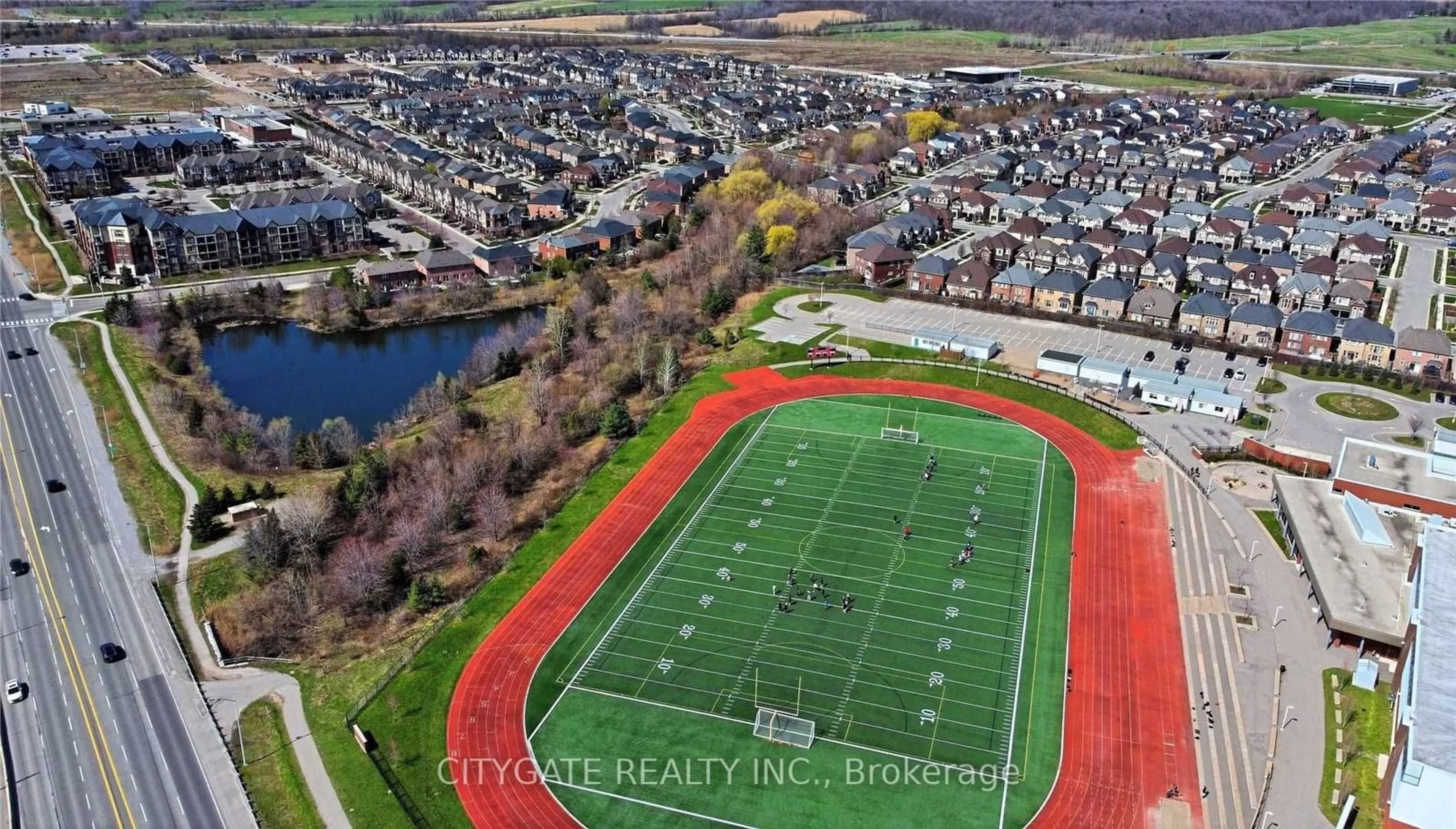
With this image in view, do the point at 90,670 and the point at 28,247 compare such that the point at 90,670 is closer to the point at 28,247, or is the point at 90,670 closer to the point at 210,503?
the point at 210,503

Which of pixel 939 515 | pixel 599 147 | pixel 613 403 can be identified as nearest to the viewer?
pixel 939 515

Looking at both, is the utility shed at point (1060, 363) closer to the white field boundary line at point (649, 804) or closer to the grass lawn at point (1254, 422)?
the grass lawn at point (1254, 422)

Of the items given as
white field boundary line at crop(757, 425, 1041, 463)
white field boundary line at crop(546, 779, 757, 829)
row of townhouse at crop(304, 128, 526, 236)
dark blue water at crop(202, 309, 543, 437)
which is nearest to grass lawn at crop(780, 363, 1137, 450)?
white field boundary line at crop(757, 425, 1041, 463)

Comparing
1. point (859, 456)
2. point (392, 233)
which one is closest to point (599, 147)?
point (392, 233)

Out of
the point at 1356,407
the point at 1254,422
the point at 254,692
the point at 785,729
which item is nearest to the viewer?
the point at 785,729

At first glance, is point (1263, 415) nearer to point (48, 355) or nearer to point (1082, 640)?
point (1082, 640)

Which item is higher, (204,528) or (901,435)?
(901,435)

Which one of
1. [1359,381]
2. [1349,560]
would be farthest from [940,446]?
[1359,381]

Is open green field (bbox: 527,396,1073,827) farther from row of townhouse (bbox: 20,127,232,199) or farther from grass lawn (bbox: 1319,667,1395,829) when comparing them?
row of townhouse (bbox: 20,127,232,199)
